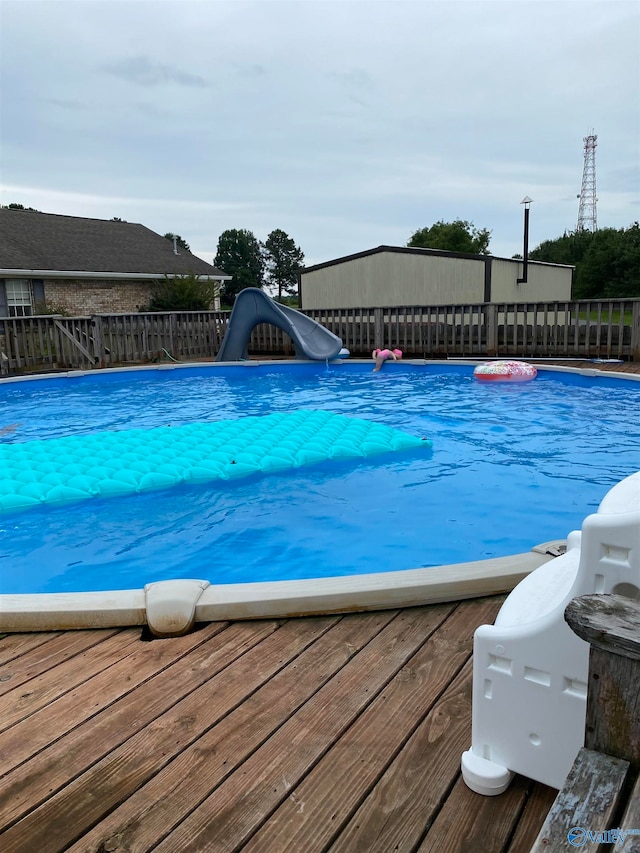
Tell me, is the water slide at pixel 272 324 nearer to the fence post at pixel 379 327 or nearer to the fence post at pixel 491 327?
the fence post at pixel 379 327

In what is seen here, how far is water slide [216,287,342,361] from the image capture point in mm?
13922

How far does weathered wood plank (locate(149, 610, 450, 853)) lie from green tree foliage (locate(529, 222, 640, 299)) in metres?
40.2

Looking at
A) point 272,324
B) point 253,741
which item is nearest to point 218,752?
point 253,741

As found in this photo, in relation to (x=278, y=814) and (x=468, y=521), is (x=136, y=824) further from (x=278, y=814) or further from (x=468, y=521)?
(x=468, y=521)

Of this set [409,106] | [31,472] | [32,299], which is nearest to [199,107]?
[409,106]

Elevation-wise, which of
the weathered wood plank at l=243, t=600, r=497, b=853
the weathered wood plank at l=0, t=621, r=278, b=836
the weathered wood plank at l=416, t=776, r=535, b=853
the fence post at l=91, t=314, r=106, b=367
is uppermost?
the fence post at l=91, t=314, r=106, b=367

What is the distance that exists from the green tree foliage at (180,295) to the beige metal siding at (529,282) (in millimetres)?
11188

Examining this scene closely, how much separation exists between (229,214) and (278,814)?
7272 centimetres

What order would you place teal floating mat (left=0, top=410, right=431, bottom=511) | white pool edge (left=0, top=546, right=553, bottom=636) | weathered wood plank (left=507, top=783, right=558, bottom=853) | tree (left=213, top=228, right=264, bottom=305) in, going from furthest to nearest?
tree (left=213, top=228, right=264, bottom=305), teal floating mat (left=0, top=410, right=431, bottom=511), white pool edge (left=0, top=546, right=553, bottom=636), weathered wood plank (left=507, top=783, right=558, bottom=853)

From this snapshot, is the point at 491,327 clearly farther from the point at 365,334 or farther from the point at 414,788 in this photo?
the point at 414,788

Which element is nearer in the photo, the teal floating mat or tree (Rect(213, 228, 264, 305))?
the teal floating mat

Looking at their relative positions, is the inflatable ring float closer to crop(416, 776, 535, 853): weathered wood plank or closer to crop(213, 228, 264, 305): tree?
crop(416, 776, 535, 853): weathered wood plank

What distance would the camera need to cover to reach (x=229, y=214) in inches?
2719

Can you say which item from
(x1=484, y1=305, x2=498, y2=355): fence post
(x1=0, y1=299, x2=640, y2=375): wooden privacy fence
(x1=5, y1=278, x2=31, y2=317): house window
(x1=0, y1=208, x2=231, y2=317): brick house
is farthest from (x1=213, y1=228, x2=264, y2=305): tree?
(x1=484, y1=305, x2=498, y2=355): fence post
